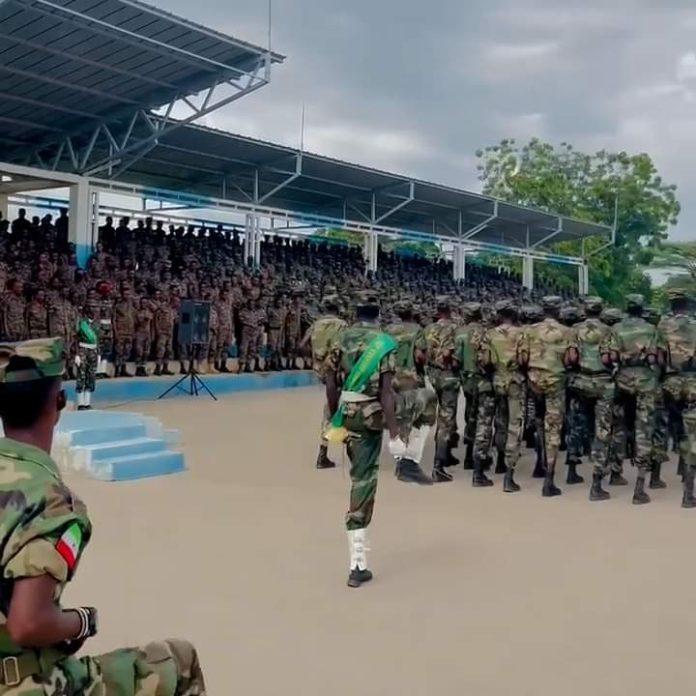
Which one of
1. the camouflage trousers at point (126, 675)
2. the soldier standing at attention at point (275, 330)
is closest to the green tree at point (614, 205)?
the soldier standing at attention at point (275, 330)

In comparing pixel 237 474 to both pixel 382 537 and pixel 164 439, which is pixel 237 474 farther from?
pixel 382 537

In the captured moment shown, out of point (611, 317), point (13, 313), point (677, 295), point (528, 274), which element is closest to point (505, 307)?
point (611, 317)

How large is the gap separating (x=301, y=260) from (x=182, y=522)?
14.9 meters

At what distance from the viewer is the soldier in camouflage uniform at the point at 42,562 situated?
1.66m

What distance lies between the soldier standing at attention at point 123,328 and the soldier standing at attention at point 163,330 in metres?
0.51

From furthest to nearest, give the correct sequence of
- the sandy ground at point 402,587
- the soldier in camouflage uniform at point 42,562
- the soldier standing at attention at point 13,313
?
the soldier standing at attention at point 13,313, the sandy ground at point 402,587, the soldier in camouflage uniform at point 42,562

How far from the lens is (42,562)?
1.66m

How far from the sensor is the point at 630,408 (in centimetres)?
744

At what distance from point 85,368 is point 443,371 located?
16.2 feet

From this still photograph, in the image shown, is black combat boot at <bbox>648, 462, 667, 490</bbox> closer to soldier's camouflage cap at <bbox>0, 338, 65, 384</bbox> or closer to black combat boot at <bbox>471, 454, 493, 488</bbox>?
black combat boot at <bbox>471, 454, 493, 488</bbox>

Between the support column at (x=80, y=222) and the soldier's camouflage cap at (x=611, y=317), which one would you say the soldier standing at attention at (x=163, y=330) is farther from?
the soldier's camouflage cap at (x=611, y=317)

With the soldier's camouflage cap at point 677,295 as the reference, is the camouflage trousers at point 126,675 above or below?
below

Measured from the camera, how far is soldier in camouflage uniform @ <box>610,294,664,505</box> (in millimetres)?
6855

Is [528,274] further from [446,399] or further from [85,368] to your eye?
[446,399]
